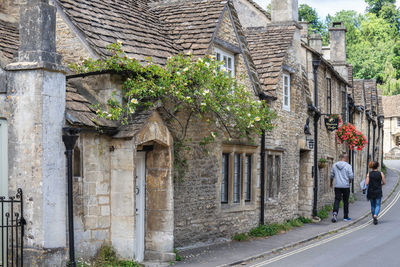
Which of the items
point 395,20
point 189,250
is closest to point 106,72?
point 189,250

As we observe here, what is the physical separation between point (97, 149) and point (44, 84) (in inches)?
73.9

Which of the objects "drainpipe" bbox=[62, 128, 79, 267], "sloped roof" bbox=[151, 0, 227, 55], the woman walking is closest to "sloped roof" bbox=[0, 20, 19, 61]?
"drainpipe" bbox=[62, 128, 79, 267]

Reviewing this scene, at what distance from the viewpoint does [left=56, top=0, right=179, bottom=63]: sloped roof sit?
11211mm

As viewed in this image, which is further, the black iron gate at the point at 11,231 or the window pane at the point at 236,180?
the window pane at the point at 236,180

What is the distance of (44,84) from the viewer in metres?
8.92

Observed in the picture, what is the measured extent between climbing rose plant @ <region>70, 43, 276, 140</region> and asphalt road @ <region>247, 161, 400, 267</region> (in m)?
3.21

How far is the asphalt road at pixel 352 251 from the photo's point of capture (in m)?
A: 11.2

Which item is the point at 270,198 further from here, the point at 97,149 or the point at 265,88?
the point at 97,149

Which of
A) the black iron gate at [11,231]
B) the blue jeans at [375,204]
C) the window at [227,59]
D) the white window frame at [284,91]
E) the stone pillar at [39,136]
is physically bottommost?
the blue jeans at [375,204]

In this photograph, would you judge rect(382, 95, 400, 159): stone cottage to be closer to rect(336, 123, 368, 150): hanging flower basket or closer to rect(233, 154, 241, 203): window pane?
rect(336, 123, 368, 150): hanging flower basket

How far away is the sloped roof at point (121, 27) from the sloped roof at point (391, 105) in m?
62.2

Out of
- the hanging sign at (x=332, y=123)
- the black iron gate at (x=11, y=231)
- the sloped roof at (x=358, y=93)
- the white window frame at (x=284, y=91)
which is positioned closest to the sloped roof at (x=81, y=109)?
the black iron gate at (x=11, y=231)

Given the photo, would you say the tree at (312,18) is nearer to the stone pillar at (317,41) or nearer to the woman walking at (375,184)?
the stone pillar at (317,41)

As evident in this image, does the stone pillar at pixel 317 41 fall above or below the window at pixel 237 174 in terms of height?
above
